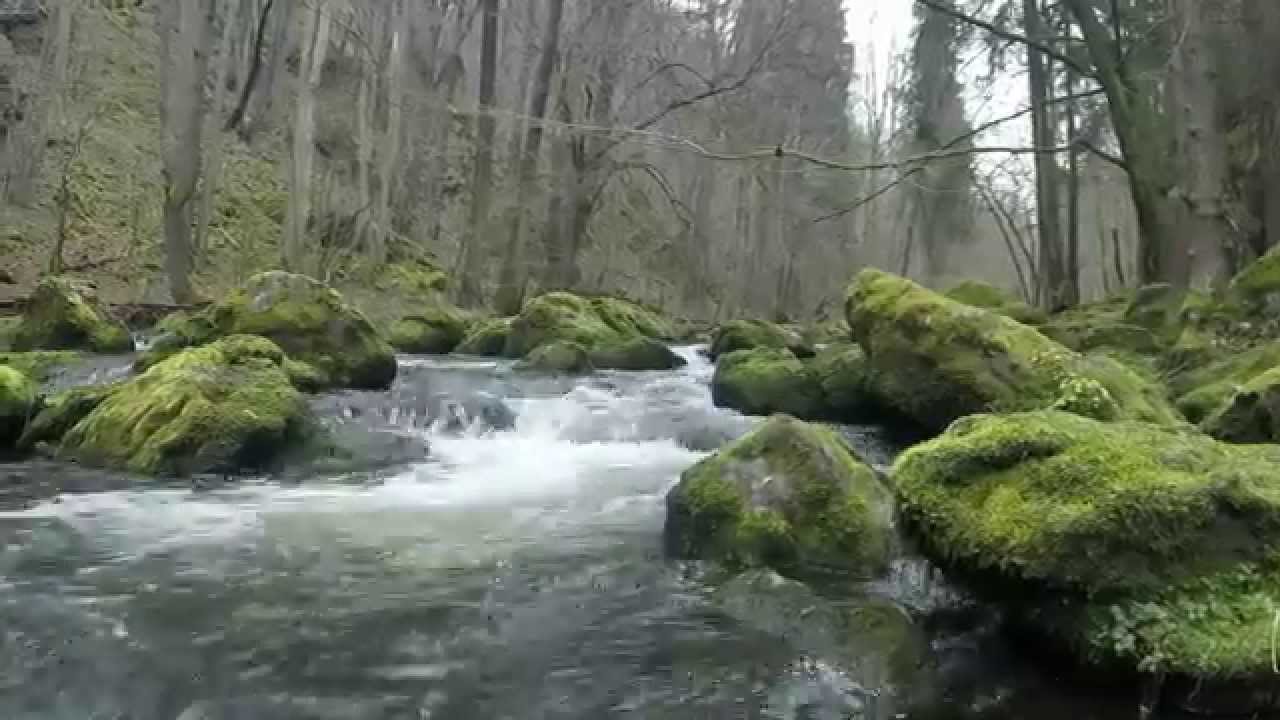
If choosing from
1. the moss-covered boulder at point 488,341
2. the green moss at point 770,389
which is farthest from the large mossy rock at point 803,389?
the moss-covered boulder at point 488,341

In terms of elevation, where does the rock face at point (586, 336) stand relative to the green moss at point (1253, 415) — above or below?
above

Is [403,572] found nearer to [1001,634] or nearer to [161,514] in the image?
[161,514]

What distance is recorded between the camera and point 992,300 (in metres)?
17.4

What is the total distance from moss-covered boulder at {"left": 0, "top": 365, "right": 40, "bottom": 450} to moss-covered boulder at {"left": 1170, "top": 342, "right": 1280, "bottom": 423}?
899 centimetres

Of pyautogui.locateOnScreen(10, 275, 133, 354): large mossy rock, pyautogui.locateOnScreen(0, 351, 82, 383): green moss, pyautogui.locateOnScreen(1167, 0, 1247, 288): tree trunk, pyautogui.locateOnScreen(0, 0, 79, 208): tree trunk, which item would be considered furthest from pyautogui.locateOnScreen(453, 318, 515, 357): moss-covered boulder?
pyautogui.locateOnScreen(0, 0, 79, 208): tree trunk

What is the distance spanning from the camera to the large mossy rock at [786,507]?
548 centimetres

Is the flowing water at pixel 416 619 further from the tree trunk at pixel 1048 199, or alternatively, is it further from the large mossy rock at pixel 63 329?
the tree trunk at pixel 1048 199

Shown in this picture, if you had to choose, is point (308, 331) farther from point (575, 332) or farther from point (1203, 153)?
point (1203, 153)

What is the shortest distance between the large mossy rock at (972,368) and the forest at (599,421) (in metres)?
0.04

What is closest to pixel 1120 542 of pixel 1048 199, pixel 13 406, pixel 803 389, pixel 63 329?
pixel 803 389

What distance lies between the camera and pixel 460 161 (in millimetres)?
33312

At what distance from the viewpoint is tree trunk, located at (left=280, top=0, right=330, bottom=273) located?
1955 cm

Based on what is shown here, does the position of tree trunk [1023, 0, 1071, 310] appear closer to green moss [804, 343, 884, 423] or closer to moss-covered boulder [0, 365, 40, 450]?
green moss [804, 343, 884, 423]

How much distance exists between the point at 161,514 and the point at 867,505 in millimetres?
4102
